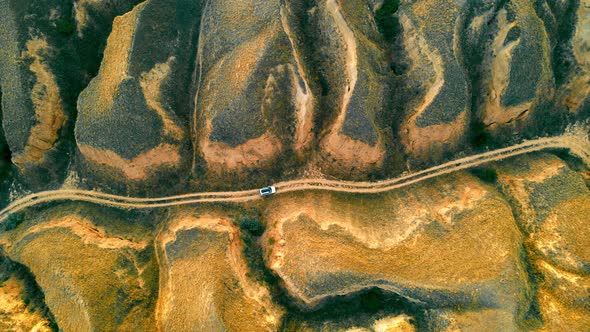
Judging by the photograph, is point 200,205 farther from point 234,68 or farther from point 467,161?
point 467,161

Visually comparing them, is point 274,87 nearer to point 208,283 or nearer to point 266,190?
point 266,190

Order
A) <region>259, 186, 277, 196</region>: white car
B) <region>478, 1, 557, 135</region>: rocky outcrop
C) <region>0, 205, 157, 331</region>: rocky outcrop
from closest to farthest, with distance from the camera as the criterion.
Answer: <region>0, 205, 157, 331</region>: rocky outcrop
<region>478, 1, 557, 135</region>: rocky outcrop
<region>259, 186, 277, 196</region>: white car

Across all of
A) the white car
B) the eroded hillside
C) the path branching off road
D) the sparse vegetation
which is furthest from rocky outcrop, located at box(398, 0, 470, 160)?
the white car

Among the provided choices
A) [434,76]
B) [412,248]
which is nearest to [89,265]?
[412,248]

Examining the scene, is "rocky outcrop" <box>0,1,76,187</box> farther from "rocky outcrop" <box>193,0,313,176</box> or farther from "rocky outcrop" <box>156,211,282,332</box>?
"rocky outcrop" <box>156,211,282,332</box>

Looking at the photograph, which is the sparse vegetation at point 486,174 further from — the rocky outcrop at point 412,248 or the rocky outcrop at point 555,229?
the rocky outcrop at point 412,248
